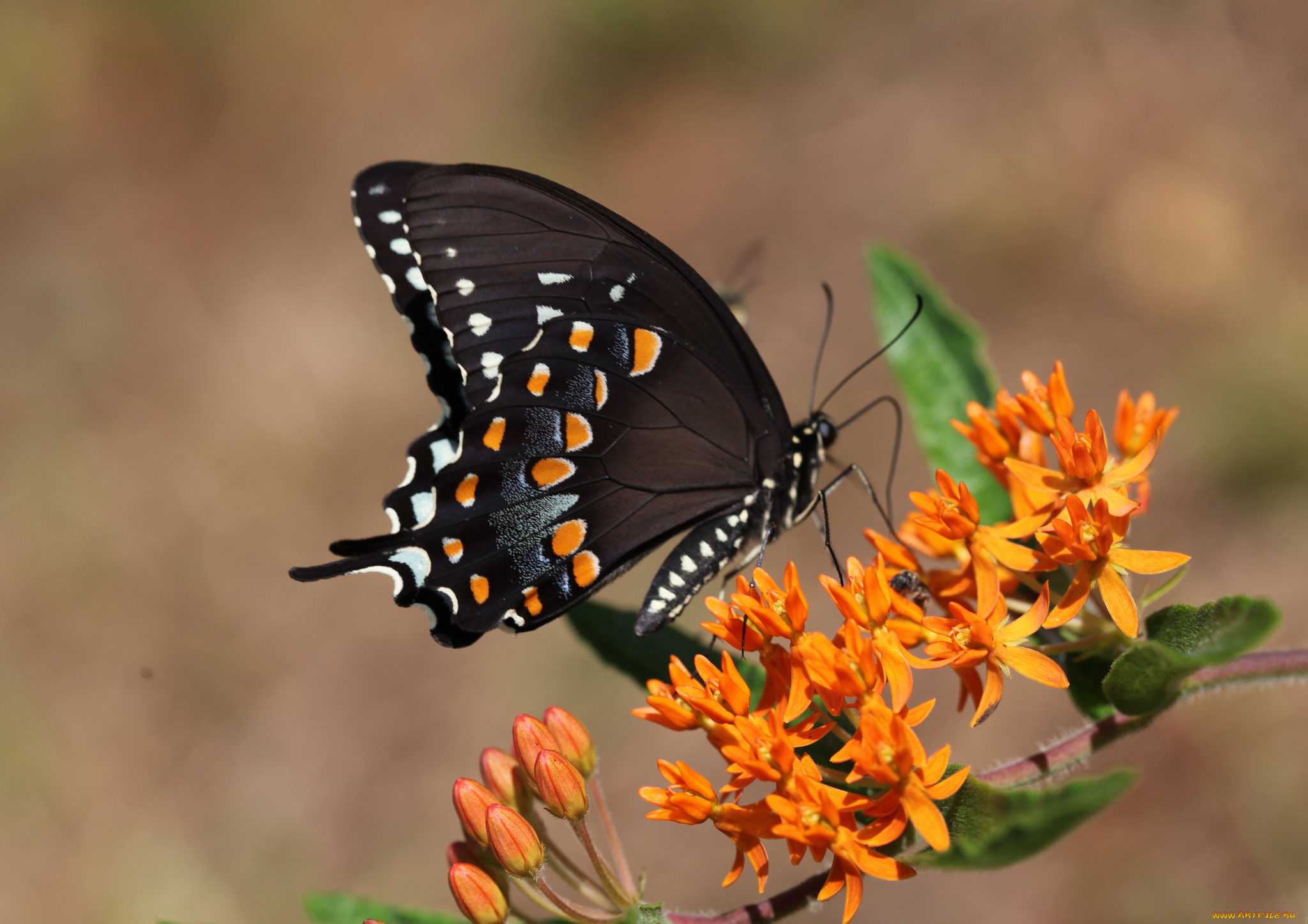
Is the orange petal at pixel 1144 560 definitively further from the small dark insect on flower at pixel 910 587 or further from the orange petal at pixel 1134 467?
the small dark insect on flower at pixel 910 587

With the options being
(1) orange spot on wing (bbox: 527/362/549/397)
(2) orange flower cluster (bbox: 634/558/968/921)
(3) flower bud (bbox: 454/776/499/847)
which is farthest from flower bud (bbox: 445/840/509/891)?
(1) orange spot on wing (bbox: 527/362/549/397)

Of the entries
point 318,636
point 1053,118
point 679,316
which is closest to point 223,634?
point 318,636

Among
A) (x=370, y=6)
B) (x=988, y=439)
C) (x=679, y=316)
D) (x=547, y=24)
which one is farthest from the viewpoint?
(x=370, y=6)

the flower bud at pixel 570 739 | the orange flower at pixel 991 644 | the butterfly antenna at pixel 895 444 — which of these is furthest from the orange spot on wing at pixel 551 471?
the orange flower at pixel 991 644

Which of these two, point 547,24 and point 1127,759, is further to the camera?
point 547,24

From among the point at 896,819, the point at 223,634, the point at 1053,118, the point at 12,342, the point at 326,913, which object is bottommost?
the point at 896,819

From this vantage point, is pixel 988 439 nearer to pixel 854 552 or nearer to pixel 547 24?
pixel 854 552
